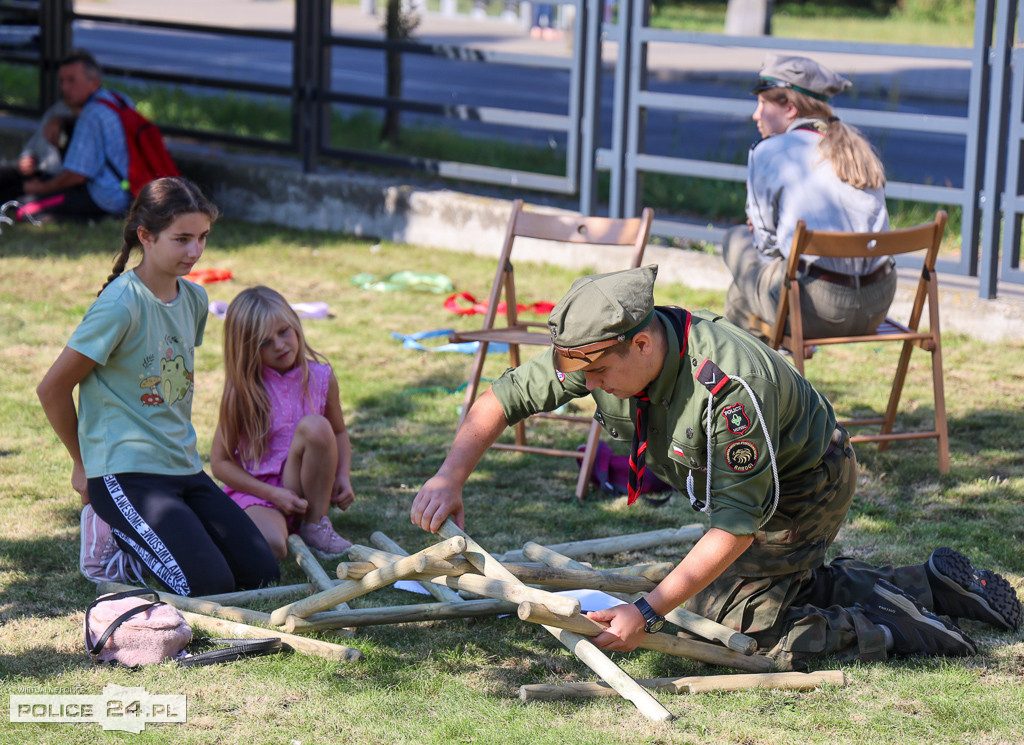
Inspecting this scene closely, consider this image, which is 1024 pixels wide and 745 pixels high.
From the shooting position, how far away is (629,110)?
8.41 m

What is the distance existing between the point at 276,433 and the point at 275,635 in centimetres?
108

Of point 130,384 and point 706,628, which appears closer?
point 706,628

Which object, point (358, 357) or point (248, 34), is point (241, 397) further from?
point (248, 34)

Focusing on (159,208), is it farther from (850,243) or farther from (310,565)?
(850,243)

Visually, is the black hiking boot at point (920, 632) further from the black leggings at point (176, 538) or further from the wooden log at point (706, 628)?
the black leggings at point (176, 538)

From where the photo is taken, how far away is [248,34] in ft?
33.6

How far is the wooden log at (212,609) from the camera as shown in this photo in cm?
363

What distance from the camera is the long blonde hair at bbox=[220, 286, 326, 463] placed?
4.27m

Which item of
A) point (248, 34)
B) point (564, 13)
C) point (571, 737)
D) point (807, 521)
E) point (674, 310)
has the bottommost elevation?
point (571, 737)

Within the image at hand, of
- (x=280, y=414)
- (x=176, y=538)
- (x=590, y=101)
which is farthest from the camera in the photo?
(x=590, y=101)

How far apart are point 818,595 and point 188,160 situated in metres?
8.25

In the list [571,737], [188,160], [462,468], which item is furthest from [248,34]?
[571,737]

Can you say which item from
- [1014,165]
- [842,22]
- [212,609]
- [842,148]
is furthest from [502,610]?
[842,22]

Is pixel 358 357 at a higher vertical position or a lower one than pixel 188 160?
lower
